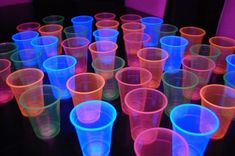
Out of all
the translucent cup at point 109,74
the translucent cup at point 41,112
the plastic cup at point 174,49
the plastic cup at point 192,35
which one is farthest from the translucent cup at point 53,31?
the plastic cup at point 192,35

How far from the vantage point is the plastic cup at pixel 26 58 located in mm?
1210

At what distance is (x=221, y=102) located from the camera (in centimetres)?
104

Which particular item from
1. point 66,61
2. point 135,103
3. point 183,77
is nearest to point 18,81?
point 66,61

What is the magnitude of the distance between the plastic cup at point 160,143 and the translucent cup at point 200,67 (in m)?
0.35

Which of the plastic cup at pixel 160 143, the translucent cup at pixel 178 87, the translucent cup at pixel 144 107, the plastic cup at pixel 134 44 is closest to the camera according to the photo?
the plastic cup at pixel 160 143

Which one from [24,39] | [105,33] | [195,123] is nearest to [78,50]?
[105,33]

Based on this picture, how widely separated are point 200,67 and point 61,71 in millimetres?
749

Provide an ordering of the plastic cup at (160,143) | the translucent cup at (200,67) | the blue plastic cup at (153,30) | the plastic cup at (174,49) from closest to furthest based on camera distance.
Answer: the plastic cup at (160,143), the translucent cup at (200,67), the plastic cup at (174,49), the blue plastic cup at (153,30)

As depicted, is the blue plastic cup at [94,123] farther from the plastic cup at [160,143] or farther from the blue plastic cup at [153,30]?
the blue plastic cup at [153,30]

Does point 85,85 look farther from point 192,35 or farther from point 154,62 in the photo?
point 192,35

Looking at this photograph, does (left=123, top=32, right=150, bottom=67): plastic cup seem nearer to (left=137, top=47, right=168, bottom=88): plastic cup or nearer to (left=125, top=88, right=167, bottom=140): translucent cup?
(left=137, top=47, right=168, bottom=88): plastic cup

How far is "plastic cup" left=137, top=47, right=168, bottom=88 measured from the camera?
45.5 inches

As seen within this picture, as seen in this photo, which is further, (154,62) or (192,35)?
(192,35)

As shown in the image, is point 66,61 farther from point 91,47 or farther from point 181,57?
point 181,57
